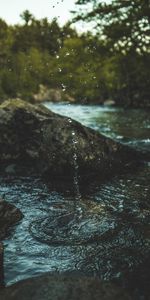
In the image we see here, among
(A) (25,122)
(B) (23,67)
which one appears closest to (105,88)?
(B) (23,67)

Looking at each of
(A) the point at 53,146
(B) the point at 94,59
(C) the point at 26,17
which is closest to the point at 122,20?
(B) the point at 94,59

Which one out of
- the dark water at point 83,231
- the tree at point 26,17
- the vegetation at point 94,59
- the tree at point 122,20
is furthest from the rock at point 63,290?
the tree at point 26,17

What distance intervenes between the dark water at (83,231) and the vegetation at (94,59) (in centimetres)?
896

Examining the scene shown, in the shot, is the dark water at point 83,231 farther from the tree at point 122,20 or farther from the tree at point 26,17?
the tree at point 26,17

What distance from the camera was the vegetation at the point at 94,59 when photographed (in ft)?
75.4

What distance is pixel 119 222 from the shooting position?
586 cm

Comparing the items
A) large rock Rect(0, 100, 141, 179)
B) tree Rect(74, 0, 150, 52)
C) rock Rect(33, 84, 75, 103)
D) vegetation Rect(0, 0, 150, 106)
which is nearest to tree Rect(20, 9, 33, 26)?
vegetation Rect(0, 0, 150, 106)

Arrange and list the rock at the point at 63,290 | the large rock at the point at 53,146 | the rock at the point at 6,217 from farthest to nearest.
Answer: the large rock at the point at 53,146 → the rock at the point at 6,217 → the rock at the point at 63,290

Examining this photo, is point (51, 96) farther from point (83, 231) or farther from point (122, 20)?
point (83, 231)

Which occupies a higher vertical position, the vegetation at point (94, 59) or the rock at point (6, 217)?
the vegetation at point (94, 59)

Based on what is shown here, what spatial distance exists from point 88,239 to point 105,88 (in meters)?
47.5

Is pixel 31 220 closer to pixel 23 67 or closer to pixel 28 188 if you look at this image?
pixel 28 188

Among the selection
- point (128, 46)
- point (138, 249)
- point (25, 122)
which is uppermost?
point (128, 46)

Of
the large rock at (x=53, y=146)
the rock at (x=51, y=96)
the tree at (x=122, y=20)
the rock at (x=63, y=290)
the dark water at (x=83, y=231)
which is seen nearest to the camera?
the rock at (x=63, y=290)
